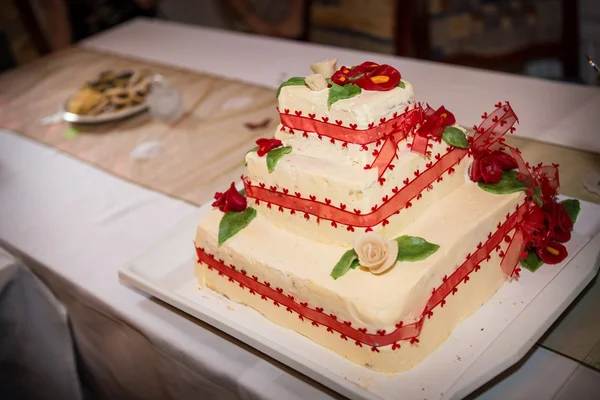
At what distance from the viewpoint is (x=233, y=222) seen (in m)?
1.20

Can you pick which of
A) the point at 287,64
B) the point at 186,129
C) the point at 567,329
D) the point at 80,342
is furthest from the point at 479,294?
the point at 287,64

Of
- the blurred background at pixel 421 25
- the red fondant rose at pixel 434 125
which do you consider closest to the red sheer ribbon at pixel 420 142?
the red fondant rose at pixel 434 125

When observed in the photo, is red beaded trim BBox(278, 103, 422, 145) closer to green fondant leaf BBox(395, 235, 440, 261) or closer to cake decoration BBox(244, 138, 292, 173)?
cake decoration BBox(244, 138, 292, 173)

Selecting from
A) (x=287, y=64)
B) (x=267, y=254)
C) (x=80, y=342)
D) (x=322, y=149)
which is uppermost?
(x=322, y=149)

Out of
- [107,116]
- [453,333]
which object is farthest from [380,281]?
[107,116]

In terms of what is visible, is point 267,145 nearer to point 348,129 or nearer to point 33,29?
point 348,129

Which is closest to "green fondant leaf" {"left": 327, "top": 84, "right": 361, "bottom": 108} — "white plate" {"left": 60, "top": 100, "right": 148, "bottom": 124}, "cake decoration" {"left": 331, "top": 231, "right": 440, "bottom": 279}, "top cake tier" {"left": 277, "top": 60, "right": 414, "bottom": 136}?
"top cake tier" {"left": 277, "top": 60, "right": 414, "bottom": 136}

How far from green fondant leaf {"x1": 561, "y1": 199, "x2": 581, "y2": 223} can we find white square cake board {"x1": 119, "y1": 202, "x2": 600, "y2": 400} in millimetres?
22

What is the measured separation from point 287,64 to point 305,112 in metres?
1.22

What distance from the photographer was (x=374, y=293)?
0.98 meters

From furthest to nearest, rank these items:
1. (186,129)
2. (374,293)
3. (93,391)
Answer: (186,129), (93,391), (374,293)

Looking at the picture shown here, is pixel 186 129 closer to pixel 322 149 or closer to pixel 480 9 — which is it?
pixel 322 149

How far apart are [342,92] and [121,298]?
61 cm

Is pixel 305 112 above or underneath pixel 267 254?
above
